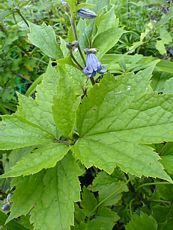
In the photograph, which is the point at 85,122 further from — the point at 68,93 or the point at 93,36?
the point at 93,36

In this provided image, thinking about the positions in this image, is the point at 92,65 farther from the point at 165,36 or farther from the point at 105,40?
the point at 165,36

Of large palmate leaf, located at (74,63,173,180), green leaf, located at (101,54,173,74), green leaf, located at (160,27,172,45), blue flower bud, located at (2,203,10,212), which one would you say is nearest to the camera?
large palmate leaf, located at (74,63,173,180)

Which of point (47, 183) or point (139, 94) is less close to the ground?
point (139, 94)

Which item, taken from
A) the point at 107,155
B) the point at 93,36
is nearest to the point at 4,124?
the point at 107,155

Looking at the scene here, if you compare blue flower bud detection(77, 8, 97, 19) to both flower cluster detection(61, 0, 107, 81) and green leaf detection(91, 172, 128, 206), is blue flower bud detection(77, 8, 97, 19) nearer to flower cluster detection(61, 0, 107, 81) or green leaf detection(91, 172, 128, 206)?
flower cluster detection(61, 0, 107, 81)

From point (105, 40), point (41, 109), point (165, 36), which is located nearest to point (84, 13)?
point (105, 40)

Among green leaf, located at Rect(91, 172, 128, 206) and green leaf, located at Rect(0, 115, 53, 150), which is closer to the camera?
green leaf, located at Rect(0, 115, 53, 150)

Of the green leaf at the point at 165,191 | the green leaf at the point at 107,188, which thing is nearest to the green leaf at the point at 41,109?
the green leaf at the point at 107,188

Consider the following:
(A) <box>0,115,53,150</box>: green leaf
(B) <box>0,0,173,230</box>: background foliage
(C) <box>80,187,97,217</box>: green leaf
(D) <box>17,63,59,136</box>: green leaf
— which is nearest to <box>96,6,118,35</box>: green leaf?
(B) <box>0,0,173,230</box>: background foliage
